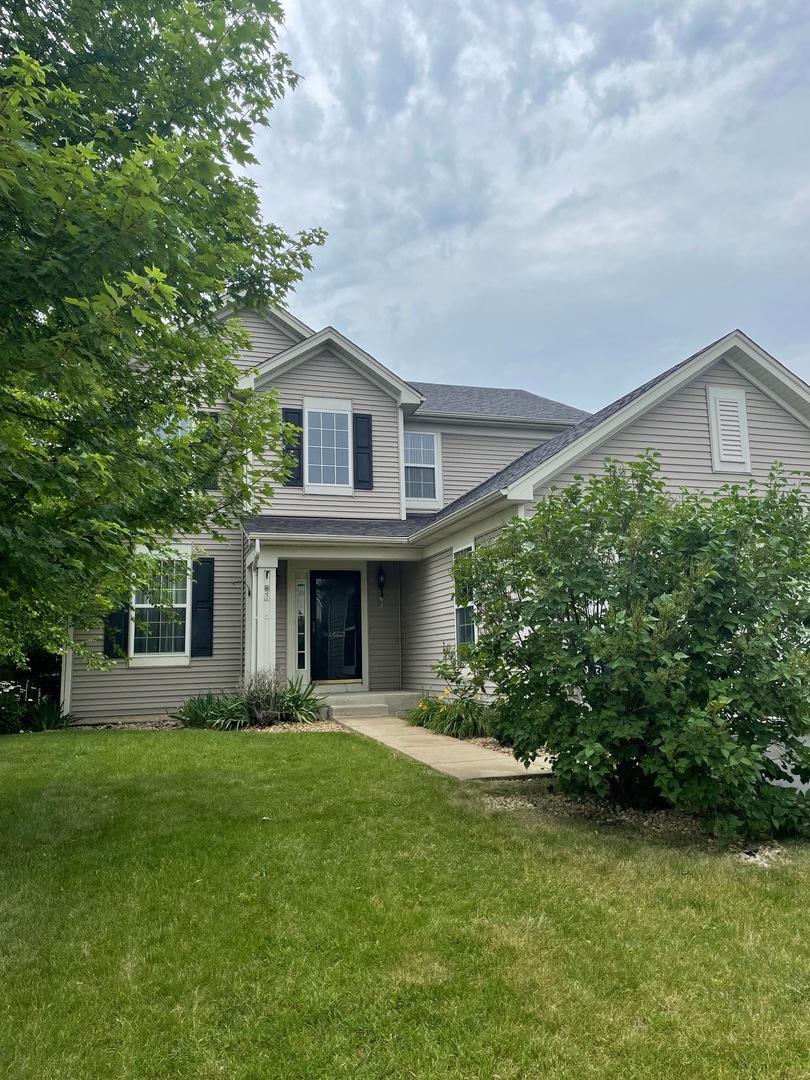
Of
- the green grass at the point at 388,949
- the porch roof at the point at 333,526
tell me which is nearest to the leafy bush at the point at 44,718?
the porch roof at the point at 333,526

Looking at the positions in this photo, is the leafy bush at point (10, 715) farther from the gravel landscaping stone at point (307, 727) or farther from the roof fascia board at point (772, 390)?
the roof fascia board at point (772, 390)

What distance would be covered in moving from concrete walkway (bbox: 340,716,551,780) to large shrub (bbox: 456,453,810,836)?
140cm

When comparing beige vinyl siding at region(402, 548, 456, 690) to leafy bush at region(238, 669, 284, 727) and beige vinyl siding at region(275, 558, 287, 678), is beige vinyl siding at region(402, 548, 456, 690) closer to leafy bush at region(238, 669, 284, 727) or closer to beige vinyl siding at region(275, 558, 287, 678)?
beige vinyl siding at region(275, 558, 287, 678)

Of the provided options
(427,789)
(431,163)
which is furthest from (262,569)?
(431,163)

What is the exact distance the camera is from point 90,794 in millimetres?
6223

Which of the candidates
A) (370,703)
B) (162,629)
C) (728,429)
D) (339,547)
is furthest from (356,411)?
(728,429)

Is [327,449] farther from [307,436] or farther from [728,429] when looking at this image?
[728,429]

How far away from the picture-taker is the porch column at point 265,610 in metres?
11.3

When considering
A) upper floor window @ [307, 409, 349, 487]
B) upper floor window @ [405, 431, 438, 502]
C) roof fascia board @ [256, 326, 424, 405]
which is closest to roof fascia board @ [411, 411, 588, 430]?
upper floor window @ [405, 431, 438, 502]

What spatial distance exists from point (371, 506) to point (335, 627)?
2.42 metres

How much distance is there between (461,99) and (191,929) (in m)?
13.6

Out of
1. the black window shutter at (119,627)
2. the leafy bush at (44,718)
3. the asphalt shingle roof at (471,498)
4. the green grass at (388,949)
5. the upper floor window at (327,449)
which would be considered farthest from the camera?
the upper floor window at (327,449)

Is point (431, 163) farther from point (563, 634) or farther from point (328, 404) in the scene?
point (563, 634)

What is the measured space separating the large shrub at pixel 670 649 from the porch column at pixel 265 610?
6.55 m
